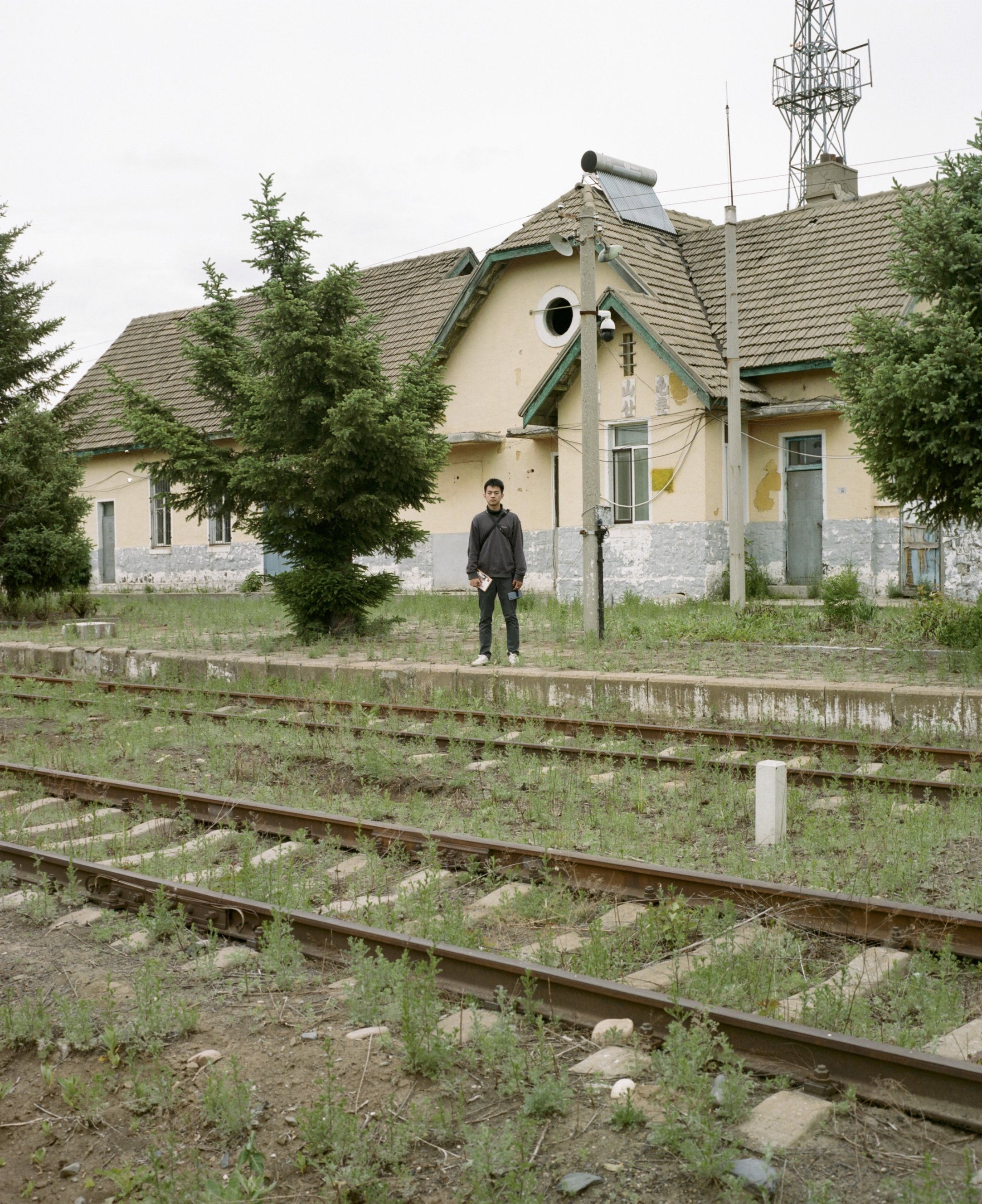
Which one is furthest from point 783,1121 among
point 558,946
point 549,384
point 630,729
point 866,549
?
point 549,384

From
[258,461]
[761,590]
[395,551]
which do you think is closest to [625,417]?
[761,590]

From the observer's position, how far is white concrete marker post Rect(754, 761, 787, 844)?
628cm

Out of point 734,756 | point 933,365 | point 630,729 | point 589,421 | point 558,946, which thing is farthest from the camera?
point 589,421

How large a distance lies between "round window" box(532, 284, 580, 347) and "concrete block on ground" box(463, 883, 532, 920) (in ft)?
65.4

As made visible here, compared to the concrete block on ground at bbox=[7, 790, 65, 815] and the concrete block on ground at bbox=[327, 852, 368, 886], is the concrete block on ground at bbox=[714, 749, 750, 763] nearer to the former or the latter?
the concrete block on ground at bbox=[327, 852, 368, 886]

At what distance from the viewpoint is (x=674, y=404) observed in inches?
853


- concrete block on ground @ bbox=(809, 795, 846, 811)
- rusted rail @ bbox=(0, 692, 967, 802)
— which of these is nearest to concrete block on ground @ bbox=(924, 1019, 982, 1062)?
concrete block on ground @ bbox=(809, 795, 846, 811)

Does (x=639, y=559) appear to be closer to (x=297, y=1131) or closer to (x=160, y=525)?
(x=160, y=525)

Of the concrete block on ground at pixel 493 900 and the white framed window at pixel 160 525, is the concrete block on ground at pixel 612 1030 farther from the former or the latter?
the white framed window at pixel 160 525

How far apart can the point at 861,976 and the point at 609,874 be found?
148cm

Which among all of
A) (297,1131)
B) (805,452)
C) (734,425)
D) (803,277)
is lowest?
(297,1131)

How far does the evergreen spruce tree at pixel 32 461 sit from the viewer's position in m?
21.7

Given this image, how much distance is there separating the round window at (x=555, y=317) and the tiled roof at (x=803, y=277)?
276cm

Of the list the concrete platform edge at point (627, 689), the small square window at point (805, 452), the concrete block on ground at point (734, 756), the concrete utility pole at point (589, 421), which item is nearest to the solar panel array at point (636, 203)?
the small square window at point (805, 452)
